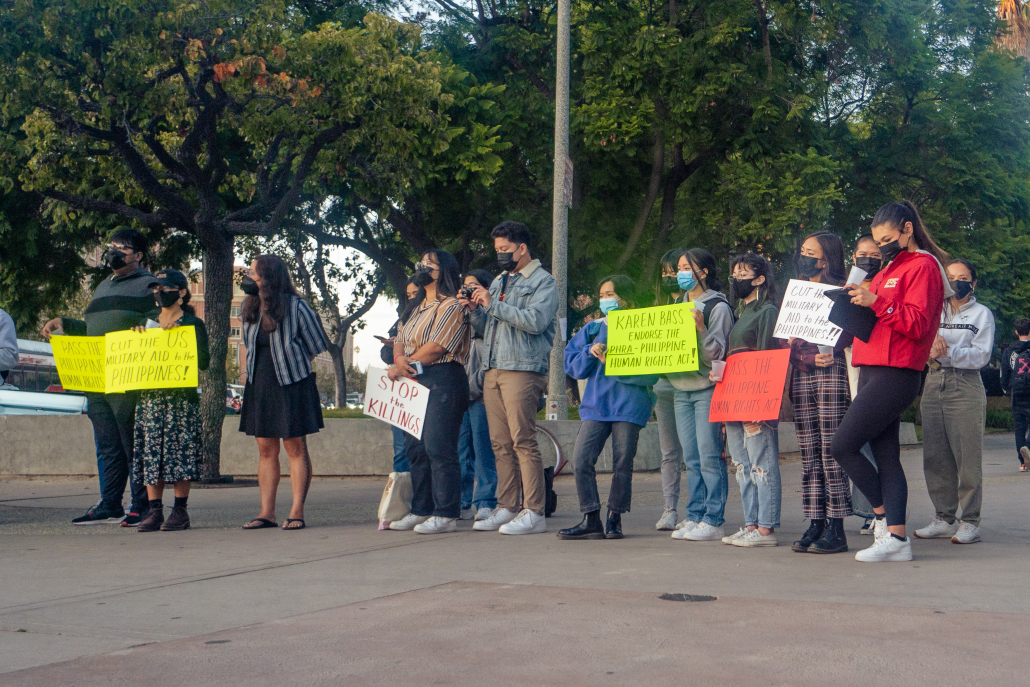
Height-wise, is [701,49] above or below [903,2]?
below

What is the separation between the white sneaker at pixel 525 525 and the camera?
282 inches

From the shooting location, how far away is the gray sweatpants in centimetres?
693

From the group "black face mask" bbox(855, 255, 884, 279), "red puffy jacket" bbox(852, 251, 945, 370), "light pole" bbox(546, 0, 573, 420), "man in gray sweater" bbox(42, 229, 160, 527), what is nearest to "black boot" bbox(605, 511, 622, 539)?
"red puffy jacket" bbox(852, 251, 945, 370)

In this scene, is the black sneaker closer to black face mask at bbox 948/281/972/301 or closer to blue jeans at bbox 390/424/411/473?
blue jeans at bbox 390/424/411/473

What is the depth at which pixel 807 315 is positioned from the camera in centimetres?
608

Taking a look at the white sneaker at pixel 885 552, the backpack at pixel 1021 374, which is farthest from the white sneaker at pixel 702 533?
the backpack at pixel 1021 374

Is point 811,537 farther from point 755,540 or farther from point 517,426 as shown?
point 517,426

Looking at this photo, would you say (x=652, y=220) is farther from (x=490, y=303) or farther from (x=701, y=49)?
(x=490, y=303)

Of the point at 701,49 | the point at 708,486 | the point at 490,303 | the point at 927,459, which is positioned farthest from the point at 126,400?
the point at 701,49

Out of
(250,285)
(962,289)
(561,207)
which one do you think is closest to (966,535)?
(962,289)

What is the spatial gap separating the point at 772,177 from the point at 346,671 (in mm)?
14766

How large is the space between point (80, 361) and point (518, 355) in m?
3.40

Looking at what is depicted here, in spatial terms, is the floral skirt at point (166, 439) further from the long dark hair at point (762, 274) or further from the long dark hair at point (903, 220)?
the long dark hair at point (903, 220)

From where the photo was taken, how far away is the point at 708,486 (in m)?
6.88
